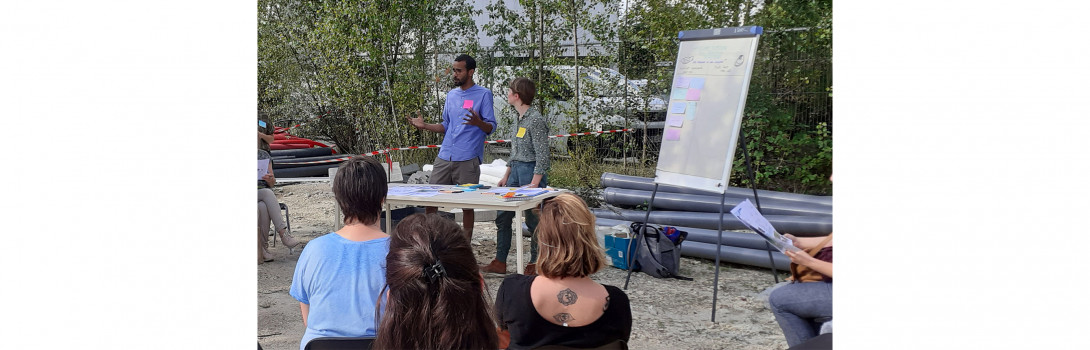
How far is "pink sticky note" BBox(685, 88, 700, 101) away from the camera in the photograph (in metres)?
3.60

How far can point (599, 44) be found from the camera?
6.67m

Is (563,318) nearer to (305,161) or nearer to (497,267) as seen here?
(497,267)

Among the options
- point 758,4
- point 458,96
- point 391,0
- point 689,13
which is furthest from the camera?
point 391,0

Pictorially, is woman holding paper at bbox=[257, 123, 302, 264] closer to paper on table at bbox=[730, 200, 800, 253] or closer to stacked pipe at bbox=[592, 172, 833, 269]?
stacked pipe at bbox=[592, 172, 833, 269]

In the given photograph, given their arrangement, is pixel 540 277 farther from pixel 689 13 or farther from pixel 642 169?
pixel 642 169

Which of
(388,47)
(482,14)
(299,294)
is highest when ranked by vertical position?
(482,14)

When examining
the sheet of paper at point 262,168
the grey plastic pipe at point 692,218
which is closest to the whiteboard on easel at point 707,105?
the grey plastic pipe at point 692,218

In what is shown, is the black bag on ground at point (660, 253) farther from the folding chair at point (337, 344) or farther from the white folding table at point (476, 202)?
the folding chair at point (337, 344)

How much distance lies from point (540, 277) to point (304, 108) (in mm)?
5567

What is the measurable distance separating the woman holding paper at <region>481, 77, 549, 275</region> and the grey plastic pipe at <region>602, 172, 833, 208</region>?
0.70m

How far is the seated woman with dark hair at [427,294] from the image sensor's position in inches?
79.2

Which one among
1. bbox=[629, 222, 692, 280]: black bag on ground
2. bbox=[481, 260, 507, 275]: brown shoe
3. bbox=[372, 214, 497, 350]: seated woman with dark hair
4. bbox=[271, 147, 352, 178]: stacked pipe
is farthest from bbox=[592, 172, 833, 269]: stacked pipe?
bbox=[271, 147, 352, 178]: stacked pipe
